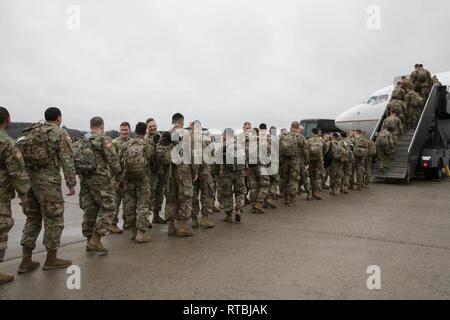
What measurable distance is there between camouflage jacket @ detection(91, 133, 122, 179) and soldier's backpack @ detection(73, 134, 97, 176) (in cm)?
6

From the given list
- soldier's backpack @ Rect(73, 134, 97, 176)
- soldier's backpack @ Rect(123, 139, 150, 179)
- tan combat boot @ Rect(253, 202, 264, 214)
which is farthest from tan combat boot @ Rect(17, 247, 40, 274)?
tan combat boot @ Rect(253, 202, 264, 214)

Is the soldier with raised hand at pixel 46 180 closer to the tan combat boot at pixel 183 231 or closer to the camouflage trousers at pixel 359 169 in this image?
the tan combat boot at pixel 183 231

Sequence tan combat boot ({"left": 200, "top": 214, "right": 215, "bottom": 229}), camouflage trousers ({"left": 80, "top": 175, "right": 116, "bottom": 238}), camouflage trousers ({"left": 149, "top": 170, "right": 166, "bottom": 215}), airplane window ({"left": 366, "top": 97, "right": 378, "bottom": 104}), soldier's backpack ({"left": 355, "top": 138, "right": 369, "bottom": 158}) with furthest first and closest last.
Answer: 1. airplane window ({"left": 366, "top": 97, "right": 378, "bottom": 104})
2. soldier's backpack ({"left": 355, "top": 138, "right": 369, "bottom": 158})
3. camouflage trousers ({"left": 149, "top": 170, "right": 166, "bottom": 215})
4. tan combat boot ({"left": 200, "top": 214, "right": 215, "bottom": 229})
5. camouflage trousers ({"left": 80, "top": 175, "right": 116, "bottom": 238})

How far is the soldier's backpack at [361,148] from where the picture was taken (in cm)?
1009

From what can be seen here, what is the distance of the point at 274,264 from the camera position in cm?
403

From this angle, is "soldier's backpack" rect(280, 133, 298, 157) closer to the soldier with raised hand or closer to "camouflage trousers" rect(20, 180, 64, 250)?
the soldier with raised hand

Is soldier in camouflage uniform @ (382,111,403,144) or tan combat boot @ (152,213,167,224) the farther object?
soldier in camouflage uniform @ (382,111,403,144)

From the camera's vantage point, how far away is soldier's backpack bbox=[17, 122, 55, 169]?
3787 mm

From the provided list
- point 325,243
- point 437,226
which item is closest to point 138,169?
point 325,243

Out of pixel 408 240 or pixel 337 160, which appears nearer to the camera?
pixel 408 240

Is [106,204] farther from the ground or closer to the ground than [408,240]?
farther from the ground

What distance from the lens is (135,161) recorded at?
486cm
